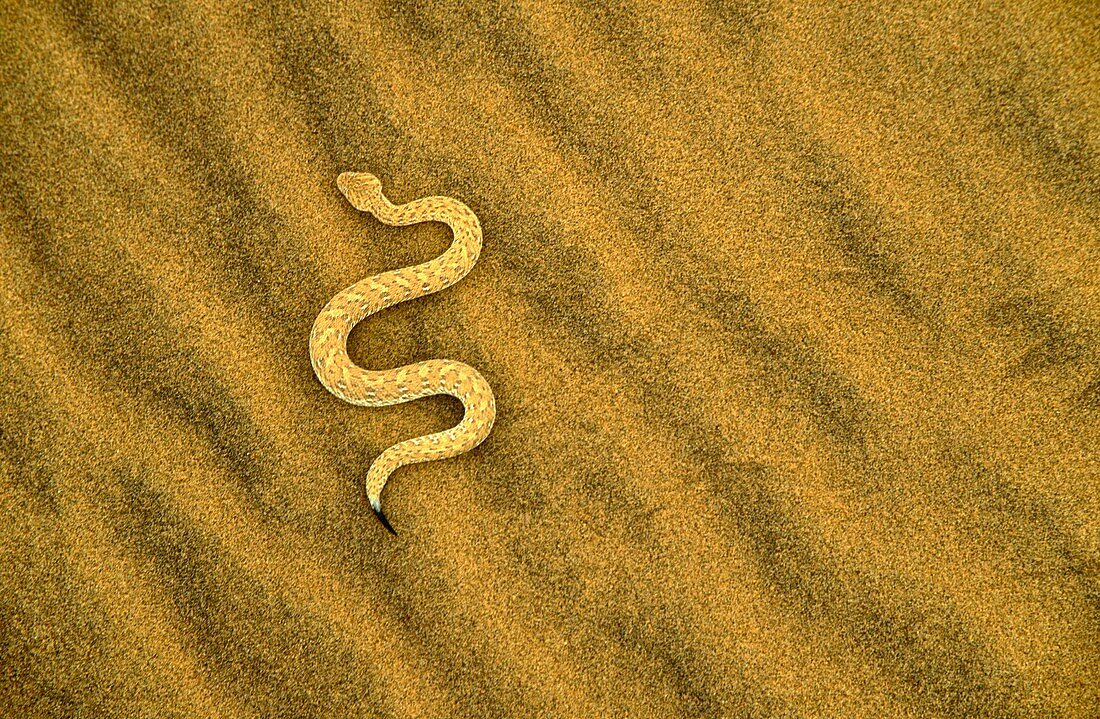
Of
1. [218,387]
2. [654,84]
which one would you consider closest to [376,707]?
[218,387]

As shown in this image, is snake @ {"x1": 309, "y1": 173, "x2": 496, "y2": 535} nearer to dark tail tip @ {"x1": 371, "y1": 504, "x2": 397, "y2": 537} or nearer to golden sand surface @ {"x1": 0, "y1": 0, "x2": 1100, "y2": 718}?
dark tail tip @ {"x1": 371, "y1": 504, "x2": 397, "y2": 537}

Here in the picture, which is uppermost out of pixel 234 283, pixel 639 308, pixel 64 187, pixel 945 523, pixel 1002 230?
pixel 64 187

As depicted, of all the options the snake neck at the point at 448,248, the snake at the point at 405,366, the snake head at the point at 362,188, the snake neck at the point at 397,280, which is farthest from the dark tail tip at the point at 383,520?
the snake head at the point at 362,188

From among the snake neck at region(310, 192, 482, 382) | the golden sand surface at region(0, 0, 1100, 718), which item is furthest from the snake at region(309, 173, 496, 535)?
the golden sand surface at region(0, 0, 1100, 718)

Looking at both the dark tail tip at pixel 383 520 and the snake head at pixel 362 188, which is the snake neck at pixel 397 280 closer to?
the snake head at pixel 362 188

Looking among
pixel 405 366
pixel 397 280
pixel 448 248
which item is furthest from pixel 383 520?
pixel 448 248

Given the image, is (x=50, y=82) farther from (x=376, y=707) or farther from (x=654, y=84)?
(x=376, y=707)
